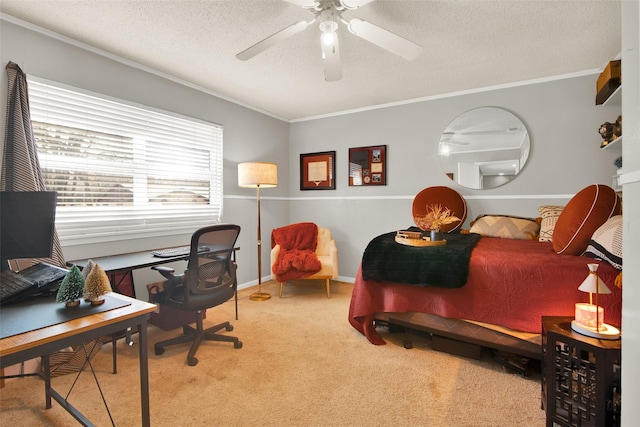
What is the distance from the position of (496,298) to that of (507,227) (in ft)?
4.47

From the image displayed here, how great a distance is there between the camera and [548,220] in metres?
2.90

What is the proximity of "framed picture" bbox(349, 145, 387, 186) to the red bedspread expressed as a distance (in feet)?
6.23

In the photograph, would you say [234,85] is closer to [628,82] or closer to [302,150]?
[302,150]

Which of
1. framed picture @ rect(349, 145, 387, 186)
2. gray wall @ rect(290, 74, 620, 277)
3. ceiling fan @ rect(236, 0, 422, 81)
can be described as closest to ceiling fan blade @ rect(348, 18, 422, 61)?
ceiling fan @ rect(236, 0, 422, 81)

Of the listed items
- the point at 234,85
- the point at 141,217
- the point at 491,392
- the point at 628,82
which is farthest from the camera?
the point at 234,85

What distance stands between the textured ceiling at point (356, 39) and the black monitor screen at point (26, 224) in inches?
56.1

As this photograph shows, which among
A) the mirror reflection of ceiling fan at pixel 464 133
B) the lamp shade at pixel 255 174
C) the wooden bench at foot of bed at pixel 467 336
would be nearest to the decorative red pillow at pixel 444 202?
the mirror reflection of ceiling fan at pixel 464 133

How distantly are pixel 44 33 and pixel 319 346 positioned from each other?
3.10 meters

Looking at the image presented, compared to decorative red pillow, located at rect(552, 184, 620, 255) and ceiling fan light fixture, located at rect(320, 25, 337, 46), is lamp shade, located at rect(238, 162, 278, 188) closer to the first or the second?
ceiling fan light fixture, located at rect(320, 25, 337, 46)

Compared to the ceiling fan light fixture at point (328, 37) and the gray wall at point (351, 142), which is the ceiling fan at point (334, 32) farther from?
the gray wall at point (351, 142)

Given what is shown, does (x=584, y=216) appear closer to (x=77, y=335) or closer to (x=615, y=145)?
(x=615, y=145)

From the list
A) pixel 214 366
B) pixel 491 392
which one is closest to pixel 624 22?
pixel 491 392

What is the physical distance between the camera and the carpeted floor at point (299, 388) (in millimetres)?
1652

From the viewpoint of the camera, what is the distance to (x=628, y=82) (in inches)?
30.5
